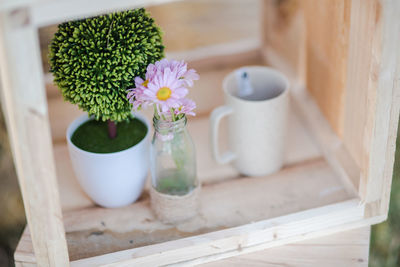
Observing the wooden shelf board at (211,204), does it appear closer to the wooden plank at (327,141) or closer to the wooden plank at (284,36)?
the wooden plank at (327,141)

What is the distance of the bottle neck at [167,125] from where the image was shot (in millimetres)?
740

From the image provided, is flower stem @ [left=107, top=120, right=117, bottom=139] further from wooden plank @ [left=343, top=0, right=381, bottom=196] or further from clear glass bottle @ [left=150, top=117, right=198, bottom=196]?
wooden plank @ [left=343, top=0, right=381, bottom=196]

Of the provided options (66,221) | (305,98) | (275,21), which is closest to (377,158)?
(305,98)

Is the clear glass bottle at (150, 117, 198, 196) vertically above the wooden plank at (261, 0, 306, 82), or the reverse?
the wooden plank at (261, 0, 306, 82)

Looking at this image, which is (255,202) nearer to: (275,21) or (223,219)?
(223,219)

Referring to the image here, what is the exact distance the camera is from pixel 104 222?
32.3 inches

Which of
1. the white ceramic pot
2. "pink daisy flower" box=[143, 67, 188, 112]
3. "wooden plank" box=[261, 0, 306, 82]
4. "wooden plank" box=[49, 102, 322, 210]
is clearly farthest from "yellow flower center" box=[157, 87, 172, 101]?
"wooden plank" box=[261, 0, 306, 82]

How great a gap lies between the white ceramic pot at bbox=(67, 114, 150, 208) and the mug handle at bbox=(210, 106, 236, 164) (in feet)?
0.32

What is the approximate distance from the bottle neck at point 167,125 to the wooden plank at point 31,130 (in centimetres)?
17

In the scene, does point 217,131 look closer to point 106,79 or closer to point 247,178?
point 247,178

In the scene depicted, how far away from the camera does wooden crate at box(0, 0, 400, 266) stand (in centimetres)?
58

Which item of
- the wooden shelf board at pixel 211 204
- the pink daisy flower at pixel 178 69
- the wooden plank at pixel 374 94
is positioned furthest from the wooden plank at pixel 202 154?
the pink daisy flower at pixel 178 69

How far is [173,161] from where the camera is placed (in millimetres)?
798

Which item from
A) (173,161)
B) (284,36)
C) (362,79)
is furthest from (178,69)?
(284,36)
